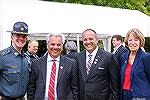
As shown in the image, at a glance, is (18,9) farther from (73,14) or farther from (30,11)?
(73,14)

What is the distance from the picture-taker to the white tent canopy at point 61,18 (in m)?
10.0

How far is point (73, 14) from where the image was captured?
12172 millimetres

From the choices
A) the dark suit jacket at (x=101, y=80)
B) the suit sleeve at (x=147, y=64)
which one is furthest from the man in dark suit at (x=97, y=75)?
the suit sleeve at (x=147, y=64)

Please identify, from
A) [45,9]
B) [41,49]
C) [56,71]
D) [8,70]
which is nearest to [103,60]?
[56,71]

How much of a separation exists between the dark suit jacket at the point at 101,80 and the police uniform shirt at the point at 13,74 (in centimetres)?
74

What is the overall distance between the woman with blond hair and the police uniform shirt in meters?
1.27

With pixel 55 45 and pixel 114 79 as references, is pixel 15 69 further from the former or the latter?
pixel 114 79

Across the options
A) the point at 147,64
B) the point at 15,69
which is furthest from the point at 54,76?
the point at 147,64

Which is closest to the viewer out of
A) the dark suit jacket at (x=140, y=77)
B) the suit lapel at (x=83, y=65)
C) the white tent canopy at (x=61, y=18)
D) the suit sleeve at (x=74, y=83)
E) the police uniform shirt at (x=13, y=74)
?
the police uniform shirt at (x=13, y=74)

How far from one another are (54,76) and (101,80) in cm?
66

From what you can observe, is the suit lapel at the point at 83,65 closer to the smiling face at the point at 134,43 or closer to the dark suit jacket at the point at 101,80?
the dark suit jacket at the point at 101,80

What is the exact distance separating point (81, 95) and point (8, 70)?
3.31 feet

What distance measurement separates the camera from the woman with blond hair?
197 inches

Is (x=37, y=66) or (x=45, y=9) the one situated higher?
(x=45, y=9)
